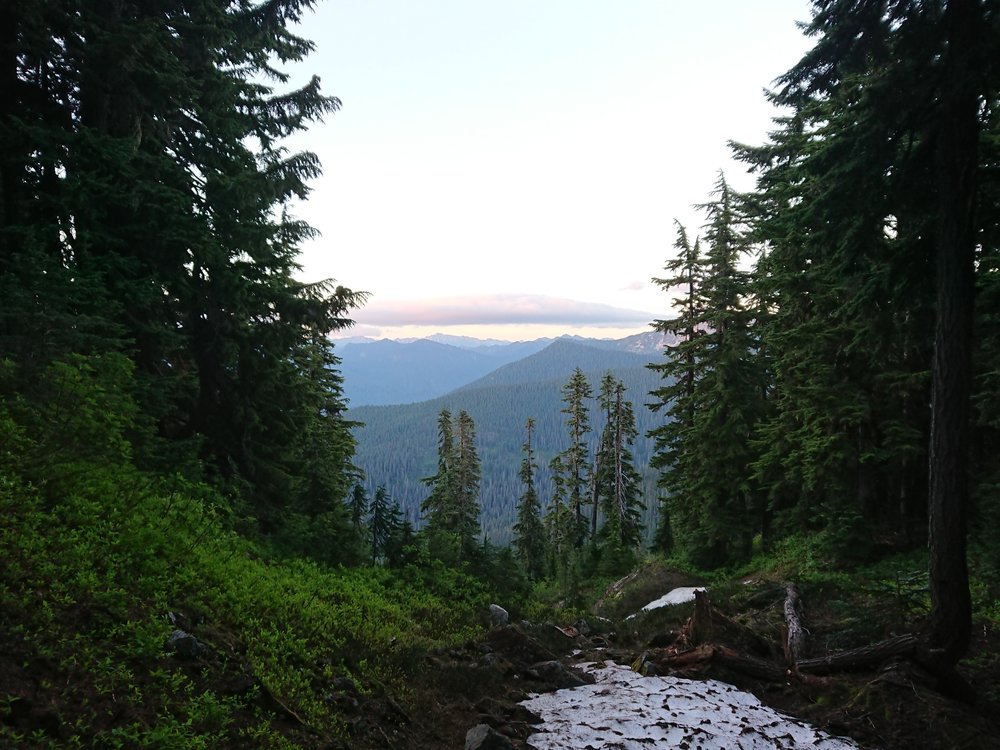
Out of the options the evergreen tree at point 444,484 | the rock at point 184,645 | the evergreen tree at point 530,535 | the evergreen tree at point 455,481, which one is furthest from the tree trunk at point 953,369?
the evergreen tree at point 530,535

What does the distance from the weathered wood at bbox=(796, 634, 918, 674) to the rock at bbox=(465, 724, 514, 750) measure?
4.99m

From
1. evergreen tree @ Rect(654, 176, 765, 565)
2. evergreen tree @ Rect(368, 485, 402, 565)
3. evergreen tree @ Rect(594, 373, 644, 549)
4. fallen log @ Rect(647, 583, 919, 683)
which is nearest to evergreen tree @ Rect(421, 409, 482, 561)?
evergreen tree @ Rect(594, 373, 644, 549)

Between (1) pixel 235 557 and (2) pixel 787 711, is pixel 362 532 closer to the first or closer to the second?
(1) pixel 235 557

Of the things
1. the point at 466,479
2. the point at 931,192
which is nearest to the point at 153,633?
the point at 931,192

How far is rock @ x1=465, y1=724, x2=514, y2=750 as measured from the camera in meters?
5.75

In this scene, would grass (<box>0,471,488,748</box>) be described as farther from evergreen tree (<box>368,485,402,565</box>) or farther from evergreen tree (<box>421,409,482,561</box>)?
evergreen tree (<box>421,409,482,561</box>)

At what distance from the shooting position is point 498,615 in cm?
1190

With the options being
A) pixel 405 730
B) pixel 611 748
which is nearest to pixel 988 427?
pixel 611 748

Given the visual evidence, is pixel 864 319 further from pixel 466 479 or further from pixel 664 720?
pixel 466 479

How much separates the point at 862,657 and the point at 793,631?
186 centimetres

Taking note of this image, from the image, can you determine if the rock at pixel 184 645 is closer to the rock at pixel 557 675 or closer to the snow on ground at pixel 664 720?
the snow on ground at pixel 664 720

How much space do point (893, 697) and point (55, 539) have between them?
31.7 feet

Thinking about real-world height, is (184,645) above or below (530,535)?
above

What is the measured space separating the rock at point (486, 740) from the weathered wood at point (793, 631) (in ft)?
17.0
